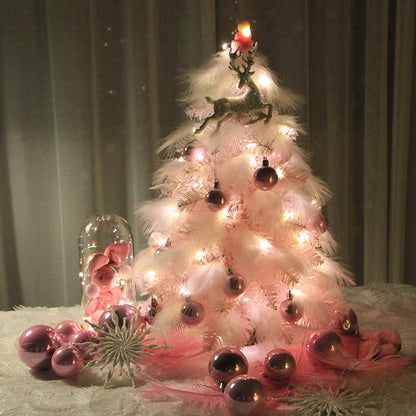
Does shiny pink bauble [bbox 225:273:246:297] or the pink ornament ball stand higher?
the pink ornament ball

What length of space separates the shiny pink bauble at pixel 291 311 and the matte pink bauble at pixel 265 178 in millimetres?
259

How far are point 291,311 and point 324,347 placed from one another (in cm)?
10

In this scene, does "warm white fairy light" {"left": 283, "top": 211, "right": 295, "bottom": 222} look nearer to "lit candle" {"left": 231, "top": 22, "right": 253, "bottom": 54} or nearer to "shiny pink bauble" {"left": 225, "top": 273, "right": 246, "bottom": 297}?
"shiny pink bauble" {"left": 225, "top": 273, "right": 246, "bottom": 297}

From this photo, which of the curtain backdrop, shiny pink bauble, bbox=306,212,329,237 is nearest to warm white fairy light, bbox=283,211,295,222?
shiny pink bauble, bbox=306,212,329,237

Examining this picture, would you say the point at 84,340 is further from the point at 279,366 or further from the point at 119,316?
the point at 279,366

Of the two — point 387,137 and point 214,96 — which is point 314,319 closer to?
point 214,96

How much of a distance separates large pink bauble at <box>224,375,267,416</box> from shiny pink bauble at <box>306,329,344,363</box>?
0.21 metres

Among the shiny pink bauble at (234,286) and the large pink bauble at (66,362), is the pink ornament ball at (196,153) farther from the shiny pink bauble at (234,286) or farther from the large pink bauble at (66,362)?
the large pink bauble at (66,362)

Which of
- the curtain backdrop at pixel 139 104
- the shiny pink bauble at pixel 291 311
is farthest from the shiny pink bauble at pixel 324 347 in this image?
the curtain backdrop at pixel 139 104

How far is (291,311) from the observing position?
1054mm

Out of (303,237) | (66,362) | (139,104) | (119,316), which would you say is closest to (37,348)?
(66,362)

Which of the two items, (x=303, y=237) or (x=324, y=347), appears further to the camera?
(x=303, y=237)

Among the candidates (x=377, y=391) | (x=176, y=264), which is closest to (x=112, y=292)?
(x=176, y=264)

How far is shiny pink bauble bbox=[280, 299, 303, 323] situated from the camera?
3.45 feet
